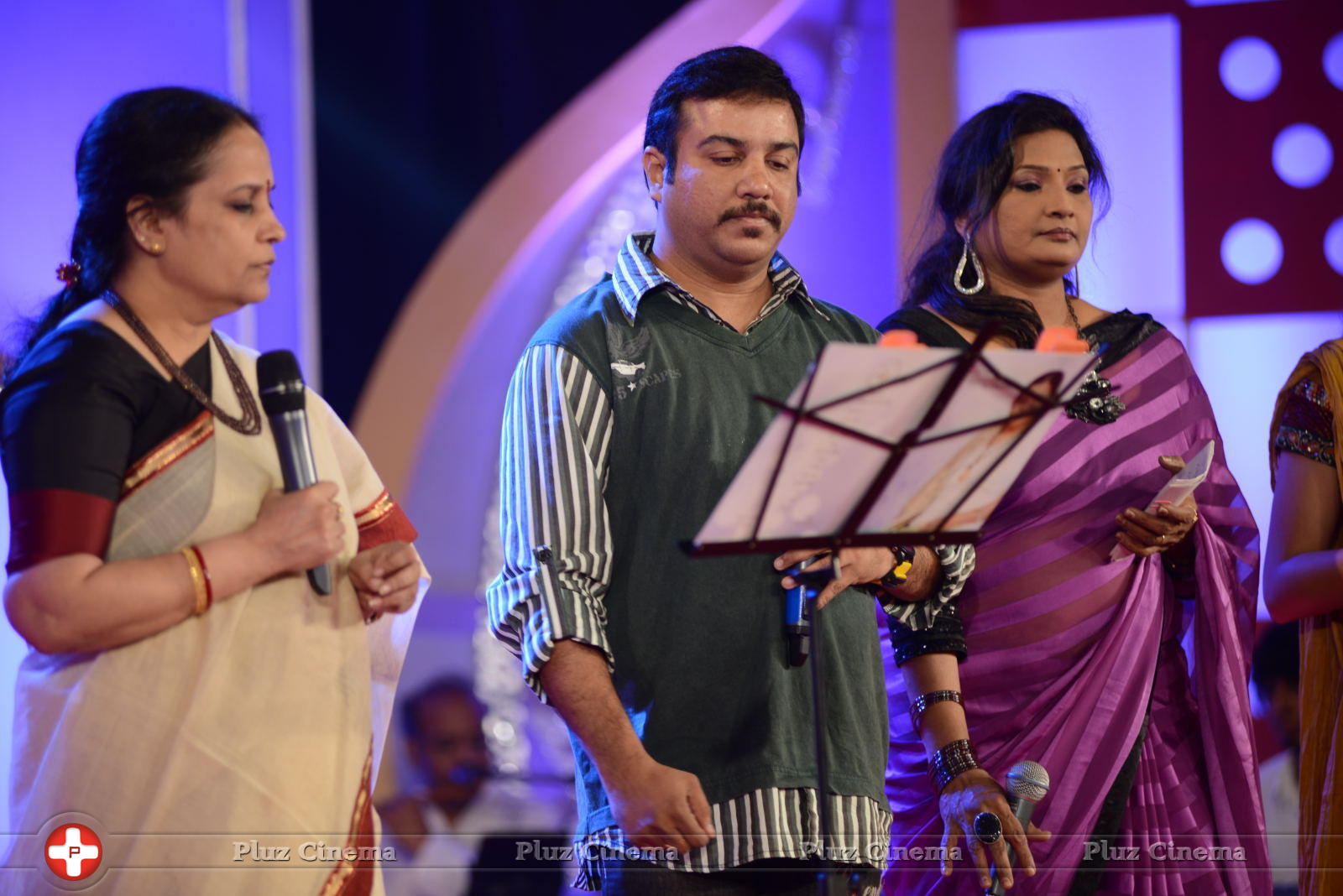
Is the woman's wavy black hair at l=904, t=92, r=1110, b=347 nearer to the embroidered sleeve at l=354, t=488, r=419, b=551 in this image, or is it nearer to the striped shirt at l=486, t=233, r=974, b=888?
the striped shirt at l=486, t=233, r=974, b=888

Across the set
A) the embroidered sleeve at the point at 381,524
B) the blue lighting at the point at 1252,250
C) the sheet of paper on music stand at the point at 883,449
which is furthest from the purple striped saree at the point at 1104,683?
the blue lighting at the point at 1252,250

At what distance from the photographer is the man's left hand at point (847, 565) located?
1.95 m

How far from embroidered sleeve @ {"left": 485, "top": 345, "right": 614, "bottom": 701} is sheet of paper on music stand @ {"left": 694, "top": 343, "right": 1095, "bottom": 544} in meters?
0.38

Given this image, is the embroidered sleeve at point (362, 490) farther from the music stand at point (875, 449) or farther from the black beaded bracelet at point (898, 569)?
the black beaded bracelet at point (898, 569)

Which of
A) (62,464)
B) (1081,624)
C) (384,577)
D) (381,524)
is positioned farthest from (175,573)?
(1081,624)

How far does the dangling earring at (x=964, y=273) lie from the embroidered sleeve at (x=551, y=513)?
0.96m

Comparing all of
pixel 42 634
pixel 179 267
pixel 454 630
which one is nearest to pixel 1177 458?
pixel 179 267

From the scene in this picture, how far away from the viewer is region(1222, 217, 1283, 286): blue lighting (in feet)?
13.6

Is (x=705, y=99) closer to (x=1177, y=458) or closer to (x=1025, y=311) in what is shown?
(x=1025, y=311)

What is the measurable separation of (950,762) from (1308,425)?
1.11 metres

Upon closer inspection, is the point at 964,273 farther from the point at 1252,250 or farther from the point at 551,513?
the point at 1252,250

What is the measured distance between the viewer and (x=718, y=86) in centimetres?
230

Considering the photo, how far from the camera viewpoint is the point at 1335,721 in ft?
9.35

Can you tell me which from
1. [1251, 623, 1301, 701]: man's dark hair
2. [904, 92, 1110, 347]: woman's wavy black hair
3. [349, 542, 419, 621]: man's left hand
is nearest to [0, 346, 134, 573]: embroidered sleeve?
[349, 542, 419, 621]: man's left hand
